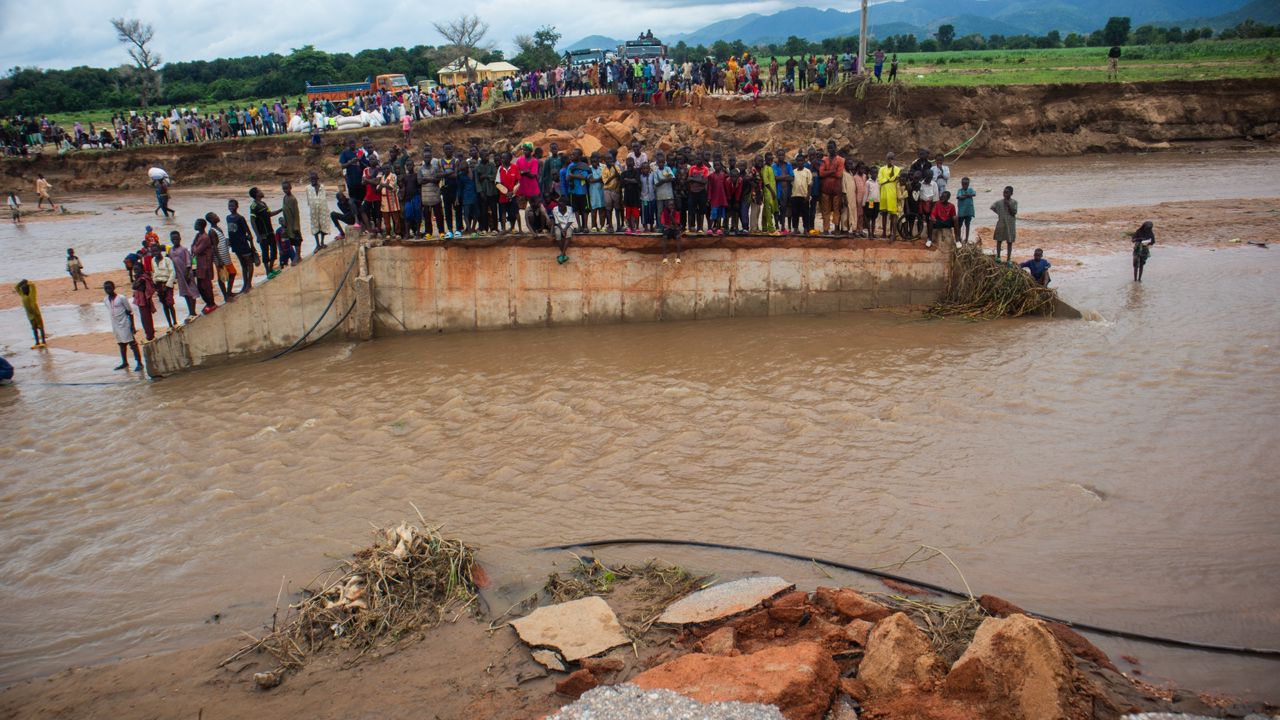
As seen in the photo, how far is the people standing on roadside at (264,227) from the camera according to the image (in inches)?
529

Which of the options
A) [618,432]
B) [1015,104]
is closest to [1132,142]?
[1015,104]

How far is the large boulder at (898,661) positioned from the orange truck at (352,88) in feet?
143

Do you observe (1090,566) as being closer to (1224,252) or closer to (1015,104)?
(1224,252)

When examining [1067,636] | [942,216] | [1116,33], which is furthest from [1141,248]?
[1116,33]

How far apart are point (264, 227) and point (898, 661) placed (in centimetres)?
1196

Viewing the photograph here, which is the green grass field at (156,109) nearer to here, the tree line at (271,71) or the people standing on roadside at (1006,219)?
the tree line at (271,71)

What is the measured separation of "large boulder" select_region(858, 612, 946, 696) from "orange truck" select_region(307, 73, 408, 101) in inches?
1719

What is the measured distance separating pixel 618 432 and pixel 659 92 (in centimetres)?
2389

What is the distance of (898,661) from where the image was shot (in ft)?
17.9

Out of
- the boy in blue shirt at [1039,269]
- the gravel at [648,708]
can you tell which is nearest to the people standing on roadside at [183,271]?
the gravel at [648,708]

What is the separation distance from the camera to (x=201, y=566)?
8.12m

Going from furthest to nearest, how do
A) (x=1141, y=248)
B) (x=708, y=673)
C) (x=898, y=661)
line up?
1. (x=1141, y=248)
2. (x=708, y=673)
3. (x=898, y=661)

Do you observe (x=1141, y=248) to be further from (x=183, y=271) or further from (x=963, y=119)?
(x=963, y=119)

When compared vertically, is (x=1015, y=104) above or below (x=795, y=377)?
above
